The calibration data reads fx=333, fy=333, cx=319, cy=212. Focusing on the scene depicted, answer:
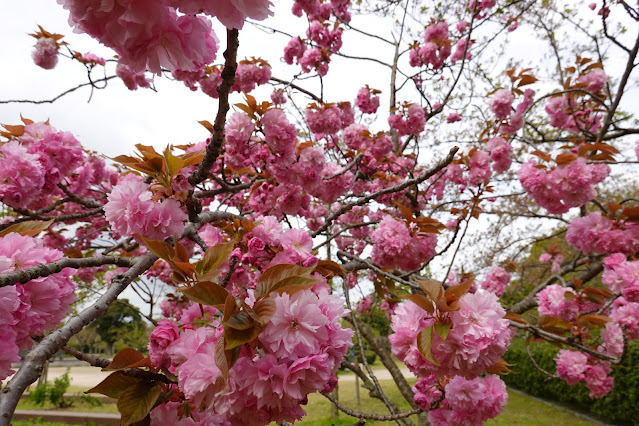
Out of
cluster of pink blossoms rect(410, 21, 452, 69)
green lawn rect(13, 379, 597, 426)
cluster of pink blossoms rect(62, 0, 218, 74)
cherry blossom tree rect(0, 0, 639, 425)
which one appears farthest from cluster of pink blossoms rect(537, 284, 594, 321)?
green lawn rect(13, 379, 597, 426)

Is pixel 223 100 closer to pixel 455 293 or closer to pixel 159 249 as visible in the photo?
pixel 159 249

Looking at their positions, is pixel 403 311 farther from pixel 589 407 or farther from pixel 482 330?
pixel 589 407

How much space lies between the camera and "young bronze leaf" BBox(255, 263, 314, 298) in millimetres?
641

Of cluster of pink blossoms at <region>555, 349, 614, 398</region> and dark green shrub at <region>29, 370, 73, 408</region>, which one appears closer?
cluster of pink blossoms at <region>555, 349, 614, 398</region>

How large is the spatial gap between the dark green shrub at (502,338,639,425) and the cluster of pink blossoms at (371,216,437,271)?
365 centimetres

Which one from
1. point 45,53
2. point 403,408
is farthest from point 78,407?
point 45,53

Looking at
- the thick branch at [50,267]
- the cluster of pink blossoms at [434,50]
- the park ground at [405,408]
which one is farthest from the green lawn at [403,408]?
the thick branch at [50,267]

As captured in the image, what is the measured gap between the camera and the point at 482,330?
2.88ft

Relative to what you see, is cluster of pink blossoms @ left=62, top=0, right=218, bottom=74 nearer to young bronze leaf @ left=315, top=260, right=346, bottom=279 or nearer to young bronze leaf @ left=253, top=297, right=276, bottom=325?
young bronze leaf @ left=253, top=297, right=276, bottom=325

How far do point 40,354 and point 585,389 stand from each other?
A: 9586 mm

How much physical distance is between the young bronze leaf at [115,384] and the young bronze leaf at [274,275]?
1.09 ft

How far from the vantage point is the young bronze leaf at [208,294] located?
0.59 metres

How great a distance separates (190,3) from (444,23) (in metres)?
5.32

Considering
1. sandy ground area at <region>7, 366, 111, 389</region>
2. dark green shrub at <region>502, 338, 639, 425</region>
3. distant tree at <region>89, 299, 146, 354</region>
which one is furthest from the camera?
distant tree at <region>89, 299, 146, 354</region>
